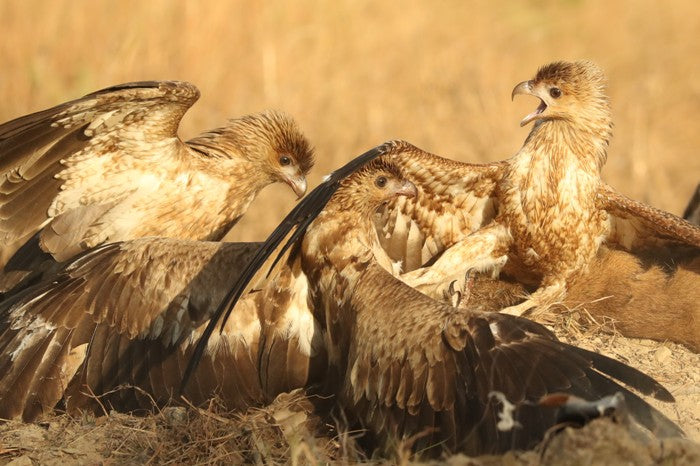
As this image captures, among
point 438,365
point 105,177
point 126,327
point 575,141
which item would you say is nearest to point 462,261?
point 575,141

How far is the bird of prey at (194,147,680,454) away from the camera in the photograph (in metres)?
3.31

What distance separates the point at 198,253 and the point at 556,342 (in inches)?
57.5

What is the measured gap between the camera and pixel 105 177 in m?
5.05

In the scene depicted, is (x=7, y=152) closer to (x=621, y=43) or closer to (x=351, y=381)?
(x=351, y=381)

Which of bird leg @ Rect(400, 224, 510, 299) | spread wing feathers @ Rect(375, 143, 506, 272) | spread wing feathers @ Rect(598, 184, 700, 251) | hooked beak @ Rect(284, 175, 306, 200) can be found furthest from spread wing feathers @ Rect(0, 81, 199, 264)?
spread wing feathers @ Rect(598, 184, 700, 251)

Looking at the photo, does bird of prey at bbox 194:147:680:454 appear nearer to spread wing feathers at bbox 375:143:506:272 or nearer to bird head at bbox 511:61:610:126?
spread wing feathers at bbox 375:143:506:272

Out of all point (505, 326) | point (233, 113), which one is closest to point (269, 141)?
point (505, 326)

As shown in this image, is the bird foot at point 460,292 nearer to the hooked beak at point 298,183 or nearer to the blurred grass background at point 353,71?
the hooked beak at point 298,183

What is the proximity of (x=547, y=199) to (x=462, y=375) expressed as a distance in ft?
5.47

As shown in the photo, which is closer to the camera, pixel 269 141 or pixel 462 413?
pixel 462 413

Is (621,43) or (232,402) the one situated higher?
(621,43)

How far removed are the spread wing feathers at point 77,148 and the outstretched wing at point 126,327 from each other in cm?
88

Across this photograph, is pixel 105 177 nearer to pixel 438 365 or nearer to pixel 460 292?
pixel 460 292

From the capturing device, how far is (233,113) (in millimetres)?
8711
